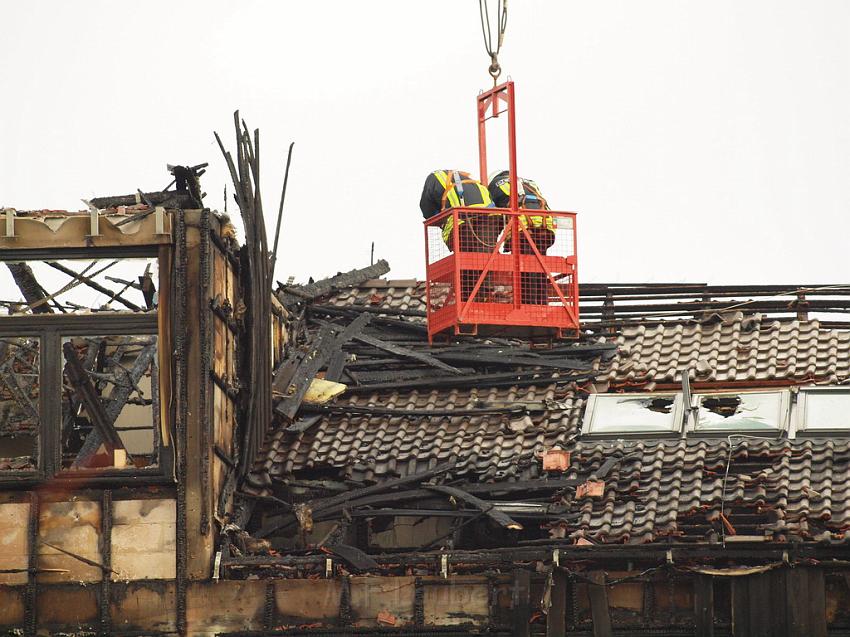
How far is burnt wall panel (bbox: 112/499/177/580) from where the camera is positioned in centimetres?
2627

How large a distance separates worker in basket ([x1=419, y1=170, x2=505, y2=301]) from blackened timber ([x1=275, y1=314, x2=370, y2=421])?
13.6 feet

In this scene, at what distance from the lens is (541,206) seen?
27.2 metres

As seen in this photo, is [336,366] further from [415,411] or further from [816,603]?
[816,603]

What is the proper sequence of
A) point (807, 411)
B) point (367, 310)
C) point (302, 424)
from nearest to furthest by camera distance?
point (807, 411), point (302, 424), point (367, 310)

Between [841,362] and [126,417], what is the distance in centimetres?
1043

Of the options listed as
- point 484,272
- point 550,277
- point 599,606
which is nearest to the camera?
point 599,606

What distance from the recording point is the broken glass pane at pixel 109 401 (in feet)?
87.9

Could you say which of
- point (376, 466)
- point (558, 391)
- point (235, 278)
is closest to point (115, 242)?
point (235, 278)

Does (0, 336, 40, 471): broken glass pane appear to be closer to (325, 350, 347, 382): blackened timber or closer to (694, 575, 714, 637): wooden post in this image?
(325, 350, 347, 382): blackened timber

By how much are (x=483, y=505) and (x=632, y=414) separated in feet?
Result: 9.94

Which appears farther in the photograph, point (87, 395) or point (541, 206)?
point (541, 206)

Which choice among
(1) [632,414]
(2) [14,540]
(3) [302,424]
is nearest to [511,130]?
(1) [632,414]

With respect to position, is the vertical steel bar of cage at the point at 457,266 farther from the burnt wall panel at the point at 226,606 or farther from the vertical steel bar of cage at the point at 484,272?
the burnt wall panel at the point at 226,606

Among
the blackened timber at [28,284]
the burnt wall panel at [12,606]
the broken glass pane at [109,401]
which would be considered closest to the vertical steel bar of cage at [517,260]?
the broken glass pane at [109,401]
